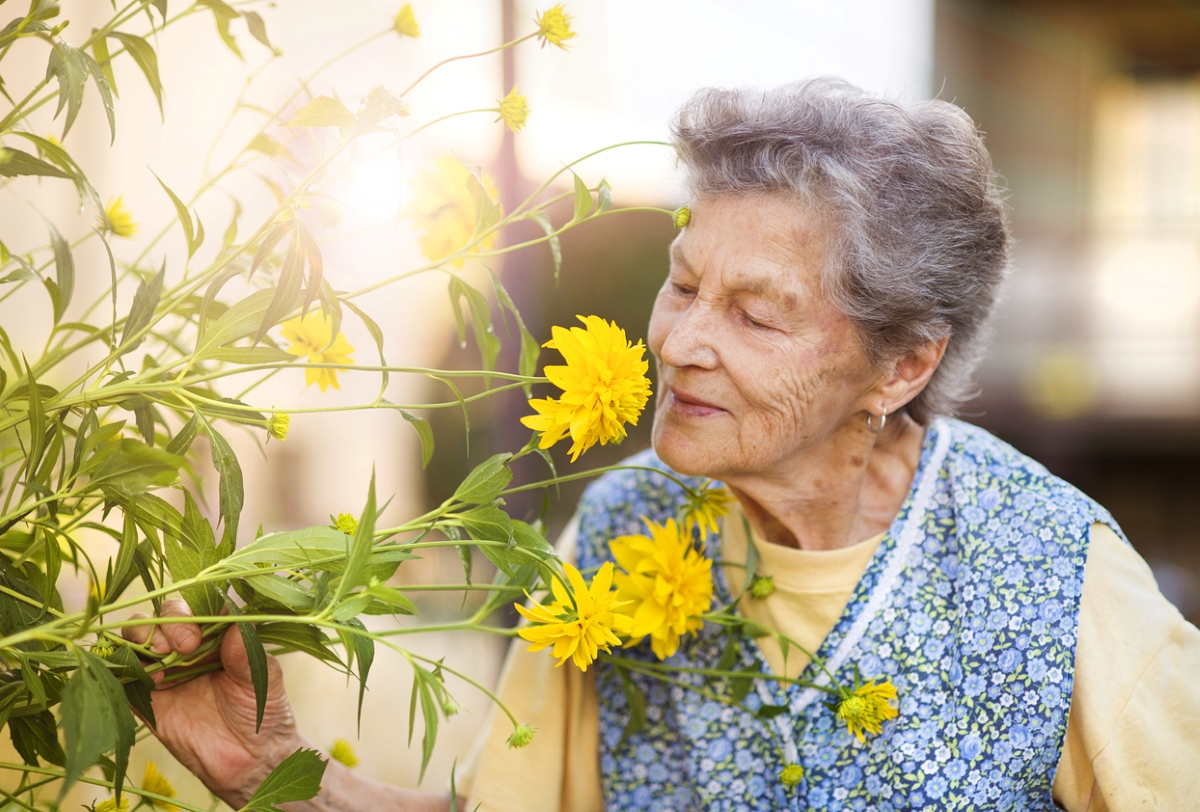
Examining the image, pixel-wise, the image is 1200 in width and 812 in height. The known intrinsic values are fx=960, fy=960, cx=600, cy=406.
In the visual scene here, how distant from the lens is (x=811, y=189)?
41.6 inches

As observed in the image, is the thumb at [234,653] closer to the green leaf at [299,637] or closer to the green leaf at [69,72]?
the green leaf at [299,637]

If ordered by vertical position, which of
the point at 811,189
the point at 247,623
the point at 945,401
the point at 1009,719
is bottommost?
the point at 1009,719

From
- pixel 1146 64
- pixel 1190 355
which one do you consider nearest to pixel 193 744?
pixel 1190 355

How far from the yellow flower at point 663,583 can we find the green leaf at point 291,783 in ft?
1.33

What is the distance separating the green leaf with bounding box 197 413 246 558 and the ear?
792mm

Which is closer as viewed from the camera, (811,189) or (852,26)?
(811,189)

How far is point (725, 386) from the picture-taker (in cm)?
105

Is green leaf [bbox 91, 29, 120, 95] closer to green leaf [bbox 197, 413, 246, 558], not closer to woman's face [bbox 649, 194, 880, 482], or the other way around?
green leaf [bbox 197, 413, 246, 558]

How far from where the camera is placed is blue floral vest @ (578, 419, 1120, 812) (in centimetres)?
109

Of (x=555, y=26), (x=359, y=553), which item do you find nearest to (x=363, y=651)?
(x=359, y=553)

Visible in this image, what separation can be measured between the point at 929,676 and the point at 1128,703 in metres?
0.21

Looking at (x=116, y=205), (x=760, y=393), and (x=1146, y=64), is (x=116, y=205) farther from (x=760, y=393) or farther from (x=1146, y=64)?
(x=1146, y=64)

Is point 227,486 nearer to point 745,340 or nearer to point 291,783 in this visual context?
point 291,783

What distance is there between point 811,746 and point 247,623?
2.49 ft
